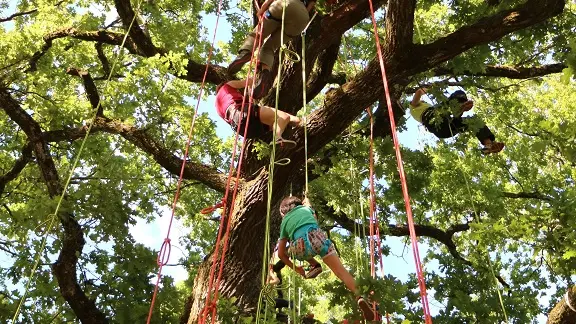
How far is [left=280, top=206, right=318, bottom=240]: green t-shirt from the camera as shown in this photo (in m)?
3.76

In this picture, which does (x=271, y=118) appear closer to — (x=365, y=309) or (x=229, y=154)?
(x=365, y=309)

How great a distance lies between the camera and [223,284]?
4480 millimetres

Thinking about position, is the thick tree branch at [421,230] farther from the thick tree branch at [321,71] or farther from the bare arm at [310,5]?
the bare arm at [310,5]

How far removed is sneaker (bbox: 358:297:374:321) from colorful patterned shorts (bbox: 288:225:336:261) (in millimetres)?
1052

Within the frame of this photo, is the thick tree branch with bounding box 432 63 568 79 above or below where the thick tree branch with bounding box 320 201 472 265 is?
above

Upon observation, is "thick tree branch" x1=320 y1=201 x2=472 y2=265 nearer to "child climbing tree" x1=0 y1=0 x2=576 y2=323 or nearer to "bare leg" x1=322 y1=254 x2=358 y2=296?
"child climbing tree" x1=0 y1=0 x2=576 y2=323

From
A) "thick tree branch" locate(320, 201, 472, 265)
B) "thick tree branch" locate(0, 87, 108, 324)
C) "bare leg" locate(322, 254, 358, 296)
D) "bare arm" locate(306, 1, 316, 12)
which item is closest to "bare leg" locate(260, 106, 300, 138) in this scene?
"bare arm" locate(306, 1, 316, 12)

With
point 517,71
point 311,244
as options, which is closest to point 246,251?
point 311,244

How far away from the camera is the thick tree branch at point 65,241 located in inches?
213

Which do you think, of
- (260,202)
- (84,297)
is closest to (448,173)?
(260,202)

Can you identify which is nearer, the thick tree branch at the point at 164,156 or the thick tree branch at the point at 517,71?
the thick tree branch at the point at 164,156

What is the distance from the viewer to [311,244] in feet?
11.8

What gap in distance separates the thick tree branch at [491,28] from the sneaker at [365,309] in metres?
2.54

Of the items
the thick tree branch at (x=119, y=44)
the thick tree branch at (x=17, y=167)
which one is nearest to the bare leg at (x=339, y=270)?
the thick tree branch at (x=119, y=44)
